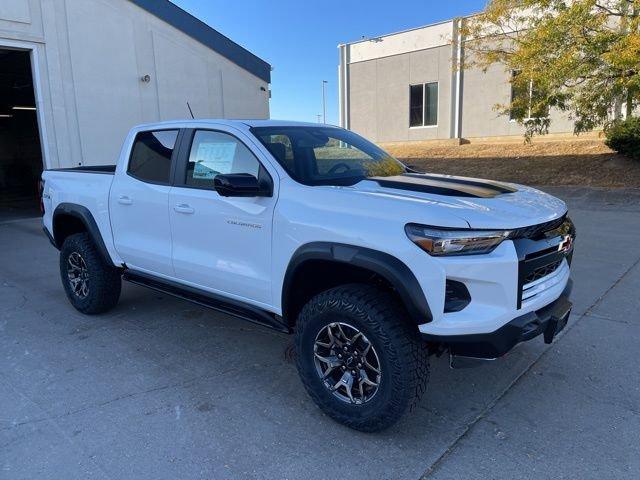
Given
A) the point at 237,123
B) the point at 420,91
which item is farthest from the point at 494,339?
the point at 420,91

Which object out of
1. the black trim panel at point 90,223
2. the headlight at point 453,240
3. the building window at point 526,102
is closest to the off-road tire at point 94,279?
the black trim panel at point 90,223

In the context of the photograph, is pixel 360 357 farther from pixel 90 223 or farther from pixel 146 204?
pixel 90 223

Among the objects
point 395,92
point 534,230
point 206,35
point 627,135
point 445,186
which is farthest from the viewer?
point 395,92

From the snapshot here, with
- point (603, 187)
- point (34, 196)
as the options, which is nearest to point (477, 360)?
point (603, 187)

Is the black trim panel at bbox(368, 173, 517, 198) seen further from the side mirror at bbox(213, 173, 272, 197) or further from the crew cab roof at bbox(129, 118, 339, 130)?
the crew cab roof at bbox(129, 118, 339, 130)

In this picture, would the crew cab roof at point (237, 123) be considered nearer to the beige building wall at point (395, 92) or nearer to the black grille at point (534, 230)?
the black grille at point (534, 230)

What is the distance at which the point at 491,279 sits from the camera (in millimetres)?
2602

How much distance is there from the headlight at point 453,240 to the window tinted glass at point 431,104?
19.4m

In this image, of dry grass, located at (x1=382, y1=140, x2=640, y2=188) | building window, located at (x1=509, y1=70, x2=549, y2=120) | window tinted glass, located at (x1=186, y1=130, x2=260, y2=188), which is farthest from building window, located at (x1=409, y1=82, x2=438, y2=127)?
window tinted glass, located at (x1=186, y1=130, x2=260, y2=188)

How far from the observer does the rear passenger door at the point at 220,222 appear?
337 centimetres

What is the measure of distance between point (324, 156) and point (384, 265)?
1.41 m

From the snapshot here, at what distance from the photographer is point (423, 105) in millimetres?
21297

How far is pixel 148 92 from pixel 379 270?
482 inches

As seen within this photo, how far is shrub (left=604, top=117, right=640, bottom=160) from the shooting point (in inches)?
538
